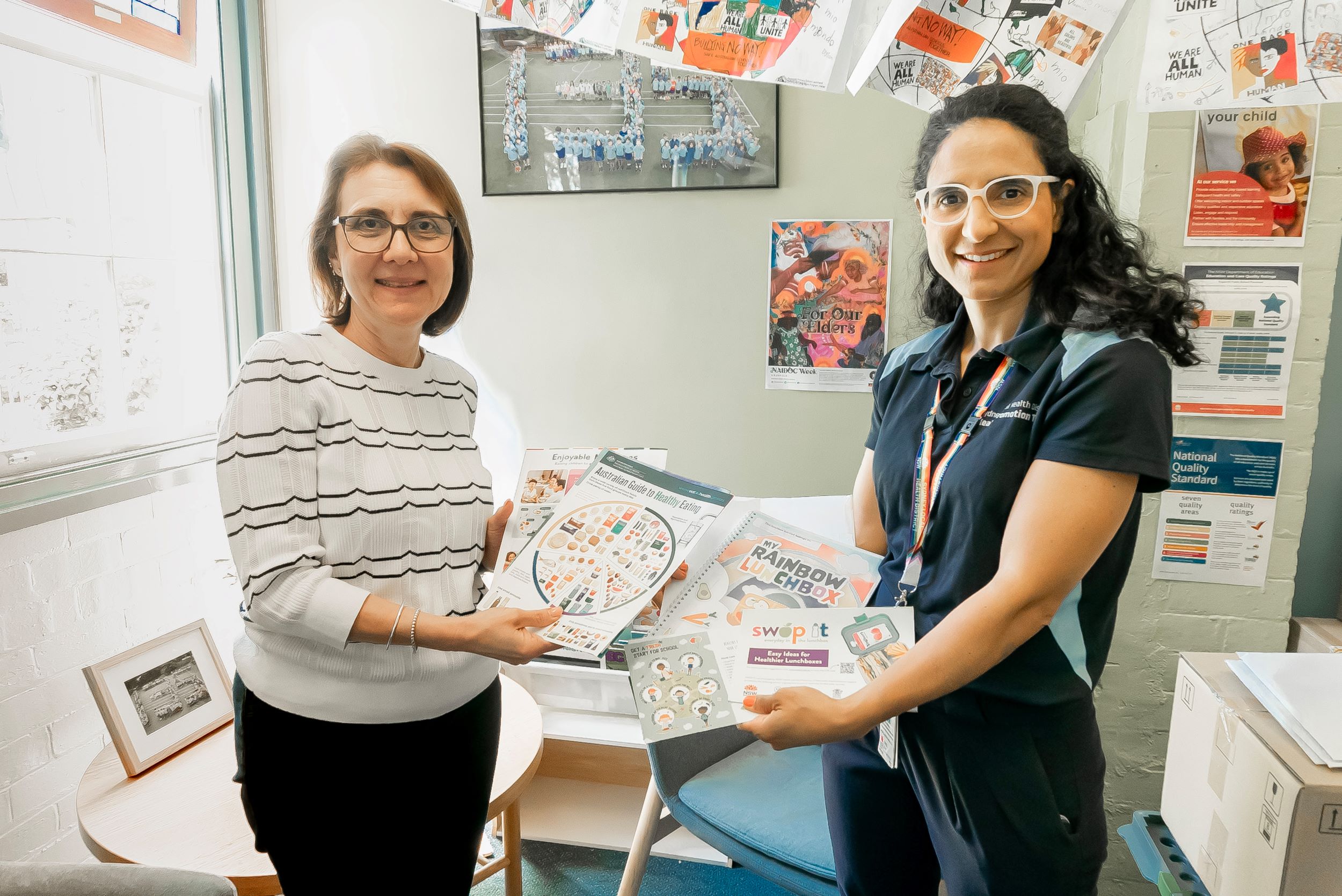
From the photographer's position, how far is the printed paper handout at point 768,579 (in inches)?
43.9

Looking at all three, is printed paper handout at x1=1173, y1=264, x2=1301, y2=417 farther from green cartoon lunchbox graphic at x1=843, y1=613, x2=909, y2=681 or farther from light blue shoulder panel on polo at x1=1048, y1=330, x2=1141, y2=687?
green cartoon lunchbox graphic at x1=843, y1=613, x2=909, y2=681

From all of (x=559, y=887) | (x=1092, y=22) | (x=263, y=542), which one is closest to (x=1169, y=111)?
(x=1092, y=22)

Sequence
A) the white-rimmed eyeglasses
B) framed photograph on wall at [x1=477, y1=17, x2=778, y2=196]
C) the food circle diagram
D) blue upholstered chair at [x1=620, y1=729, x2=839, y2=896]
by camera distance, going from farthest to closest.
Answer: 1. framed photograph on wall at [x1=477, y1=17, x2=778, y2=196]
2. blue upholstered chair at [x1=620, y1=729, x2=839, y2=896]
3. the food circle diagram
4. the white-rimmed eyeglasses

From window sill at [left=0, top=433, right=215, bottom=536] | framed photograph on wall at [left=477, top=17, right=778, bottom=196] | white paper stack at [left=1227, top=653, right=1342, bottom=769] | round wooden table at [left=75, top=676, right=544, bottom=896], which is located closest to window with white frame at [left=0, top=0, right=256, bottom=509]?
window sill at [left=0, top=433, right=215, bottom=536]

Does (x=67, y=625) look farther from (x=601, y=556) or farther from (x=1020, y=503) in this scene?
(x=1020, y=503)

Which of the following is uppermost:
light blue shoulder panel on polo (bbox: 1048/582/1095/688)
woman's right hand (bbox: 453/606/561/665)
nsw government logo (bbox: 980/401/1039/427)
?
nsw government logo (bbox: 980/401/1039/427)

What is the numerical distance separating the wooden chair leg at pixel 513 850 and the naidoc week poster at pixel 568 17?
1724mm

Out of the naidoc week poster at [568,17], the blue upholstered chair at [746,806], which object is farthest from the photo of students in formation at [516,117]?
the blue upholstered chair at [746,806]

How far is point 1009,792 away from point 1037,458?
16.9 inches

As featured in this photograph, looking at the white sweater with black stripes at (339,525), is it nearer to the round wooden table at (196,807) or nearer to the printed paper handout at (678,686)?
the printed paper handout at (678,686)

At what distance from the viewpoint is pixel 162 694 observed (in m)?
1.74

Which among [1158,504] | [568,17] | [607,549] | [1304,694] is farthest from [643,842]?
[568,17]

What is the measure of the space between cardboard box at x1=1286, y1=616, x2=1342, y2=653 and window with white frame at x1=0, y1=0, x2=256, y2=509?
282cm

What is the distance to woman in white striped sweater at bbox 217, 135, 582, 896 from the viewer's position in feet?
3.43
